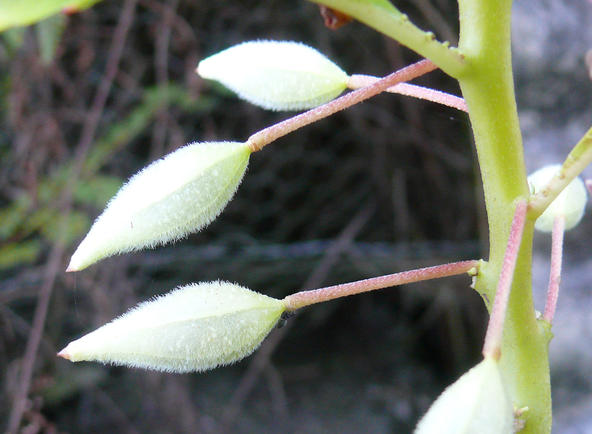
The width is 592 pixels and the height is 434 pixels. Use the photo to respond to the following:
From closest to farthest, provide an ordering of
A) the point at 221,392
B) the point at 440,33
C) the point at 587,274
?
the point at 587,274, the point at 440,33, the point at 221,392

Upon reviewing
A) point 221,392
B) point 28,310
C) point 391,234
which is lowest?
point 221,392

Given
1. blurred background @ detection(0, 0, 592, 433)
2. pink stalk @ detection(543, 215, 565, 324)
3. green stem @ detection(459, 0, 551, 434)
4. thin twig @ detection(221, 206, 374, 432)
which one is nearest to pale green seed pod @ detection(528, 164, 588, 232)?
pink stalk @ detection(543, 215, 565, 324)

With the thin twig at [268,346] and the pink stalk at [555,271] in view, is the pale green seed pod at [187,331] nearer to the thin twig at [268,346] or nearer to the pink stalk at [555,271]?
the pink stalk at [555,271]

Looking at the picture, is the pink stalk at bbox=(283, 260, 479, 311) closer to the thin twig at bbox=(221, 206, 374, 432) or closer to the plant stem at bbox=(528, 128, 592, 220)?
the plant stem at bbox=(528, 128, 592, 220)

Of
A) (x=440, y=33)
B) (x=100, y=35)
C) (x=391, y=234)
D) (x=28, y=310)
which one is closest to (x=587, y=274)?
(x=440, y=33)

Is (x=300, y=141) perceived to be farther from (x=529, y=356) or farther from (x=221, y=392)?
(x=529, y=356)

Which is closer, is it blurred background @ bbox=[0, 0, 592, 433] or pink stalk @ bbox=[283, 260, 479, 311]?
pink stalk @ bbox=[283, 260, 479, 311]

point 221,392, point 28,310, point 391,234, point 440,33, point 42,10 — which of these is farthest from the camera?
point 391,234
